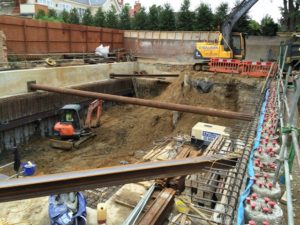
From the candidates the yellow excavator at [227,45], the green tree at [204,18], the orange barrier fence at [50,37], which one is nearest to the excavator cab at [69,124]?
the orange barrier fence at [50,37]

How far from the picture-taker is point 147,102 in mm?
8148

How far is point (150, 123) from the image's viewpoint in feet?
46.6

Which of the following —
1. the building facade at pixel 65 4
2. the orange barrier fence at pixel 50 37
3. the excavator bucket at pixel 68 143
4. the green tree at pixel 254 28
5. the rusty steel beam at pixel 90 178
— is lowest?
the excavator bucket at pixel 68 143

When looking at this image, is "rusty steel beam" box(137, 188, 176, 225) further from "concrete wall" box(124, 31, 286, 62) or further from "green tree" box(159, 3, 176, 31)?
"green tree" box(159, 3, 176, 31)

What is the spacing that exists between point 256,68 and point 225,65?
5.93 feet

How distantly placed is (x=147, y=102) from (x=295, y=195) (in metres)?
4.65

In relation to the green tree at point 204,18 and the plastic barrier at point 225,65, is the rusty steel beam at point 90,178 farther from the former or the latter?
the green tree at point 204,18

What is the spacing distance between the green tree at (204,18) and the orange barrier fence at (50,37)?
27.7 ft

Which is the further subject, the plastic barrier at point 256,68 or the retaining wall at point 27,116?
the plastic barrier at point 256,68

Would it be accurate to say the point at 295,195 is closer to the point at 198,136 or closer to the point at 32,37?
the point at 198,136

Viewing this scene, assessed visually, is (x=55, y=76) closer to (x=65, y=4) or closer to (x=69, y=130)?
(x=69, y=130)

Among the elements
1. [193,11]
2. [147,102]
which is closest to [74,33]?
[193,11]

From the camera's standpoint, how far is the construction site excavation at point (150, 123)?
2.86 meters

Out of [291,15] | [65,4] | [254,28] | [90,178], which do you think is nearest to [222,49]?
[291,15]
